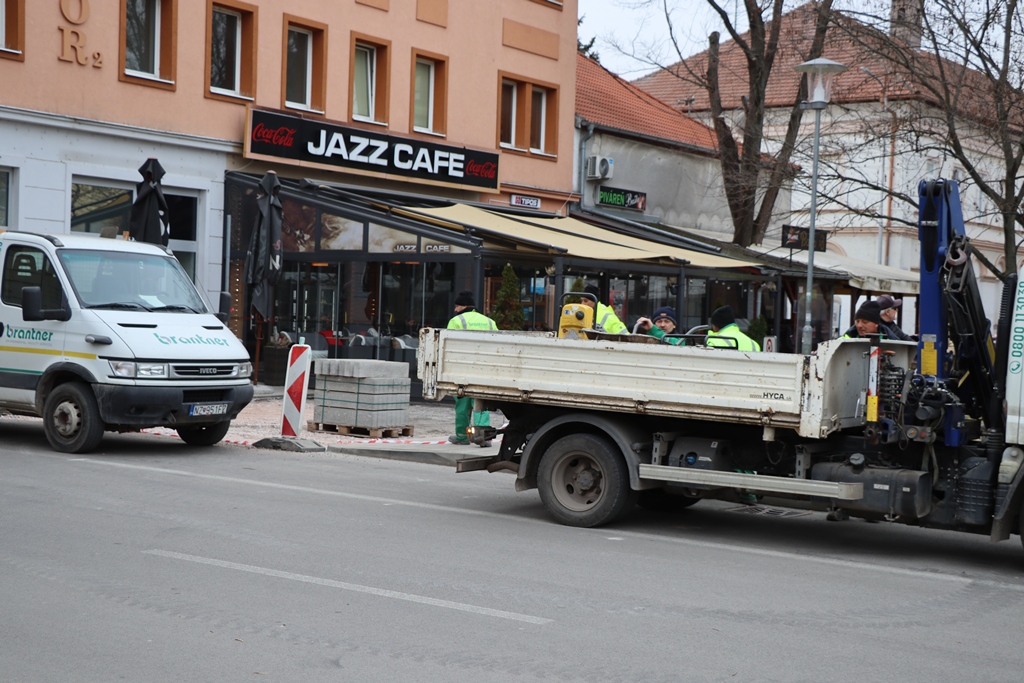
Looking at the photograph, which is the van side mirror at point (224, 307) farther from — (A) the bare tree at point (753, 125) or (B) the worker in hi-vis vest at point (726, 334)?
(A) the bare tree at point (753, 125)

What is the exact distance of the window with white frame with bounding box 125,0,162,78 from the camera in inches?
766

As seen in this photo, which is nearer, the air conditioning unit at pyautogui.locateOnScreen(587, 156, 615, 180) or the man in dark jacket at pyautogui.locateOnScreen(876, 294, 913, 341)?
the man in dark jacket at pyautogui.locateOnScreen(876, 294, 913, 341)

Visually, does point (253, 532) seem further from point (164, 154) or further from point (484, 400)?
point (164, 154)

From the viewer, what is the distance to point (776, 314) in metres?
27.0

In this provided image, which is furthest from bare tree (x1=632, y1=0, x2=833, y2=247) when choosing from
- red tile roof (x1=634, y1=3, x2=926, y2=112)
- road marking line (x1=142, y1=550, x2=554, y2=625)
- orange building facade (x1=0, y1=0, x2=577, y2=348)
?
road marking line (x1=142, y1=550, x2=554, y2=625)

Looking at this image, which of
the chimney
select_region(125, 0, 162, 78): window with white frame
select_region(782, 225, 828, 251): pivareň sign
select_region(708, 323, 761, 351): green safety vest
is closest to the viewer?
select_region(708, 323, 761, 351): green safety vest

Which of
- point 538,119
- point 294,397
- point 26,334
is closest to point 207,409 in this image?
point 294,397

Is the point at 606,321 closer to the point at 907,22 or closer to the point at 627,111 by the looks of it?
the point at 907,22

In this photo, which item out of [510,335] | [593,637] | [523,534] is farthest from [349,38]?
[593,637]

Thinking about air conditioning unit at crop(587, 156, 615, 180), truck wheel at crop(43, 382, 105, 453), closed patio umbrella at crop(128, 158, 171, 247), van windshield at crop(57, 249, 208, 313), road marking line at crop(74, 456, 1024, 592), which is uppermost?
air conditioning unit at crop(587, 156, 615, 180)

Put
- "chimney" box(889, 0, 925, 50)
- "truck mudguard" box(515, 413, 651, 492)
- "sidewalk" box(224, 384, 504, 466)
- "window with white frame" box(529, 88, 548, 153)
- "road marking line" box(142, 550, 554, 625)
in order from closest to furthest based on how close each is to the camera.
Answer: "road marking line" box(142, 550, 554, 625) < "truck mudguard" box(515, 413, 651, 492) < "sidewalk" box(224, 384, 504, 466) < "chimney" box(889, 0, 925, 50) < "window with white frame" box(529, 88, 548, 153)

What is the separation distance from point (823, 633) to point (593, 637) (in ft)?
3.95

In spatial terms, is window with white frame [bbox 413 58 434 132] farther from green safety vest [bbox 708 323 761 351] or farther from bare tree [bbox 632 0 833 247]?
green safety vest [bbox 708 323 761 351]

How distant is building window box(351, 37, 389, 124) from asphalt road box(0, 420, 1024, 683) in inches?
549
